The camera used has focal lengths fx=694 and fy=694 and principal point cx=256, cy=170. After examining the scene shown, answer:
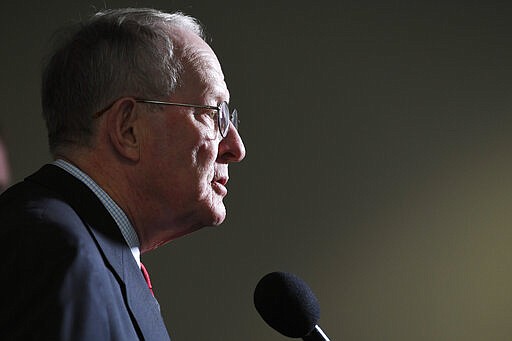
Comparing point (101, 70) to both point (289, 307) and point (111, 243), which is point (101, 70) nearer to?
point (111, 243)

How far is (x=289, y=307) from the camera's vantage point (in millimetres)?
1184

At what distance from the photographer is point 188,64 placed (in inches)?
46.8

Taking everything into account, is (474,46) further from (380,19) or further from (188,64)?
(188,64)

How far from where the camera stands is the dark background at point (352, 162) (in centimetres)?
248

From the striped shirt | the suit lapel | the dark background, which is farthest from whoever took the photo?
the dark background

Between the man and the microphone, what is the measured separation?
0.16 metres

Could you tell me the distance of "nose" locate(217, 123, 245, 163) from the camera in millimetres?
1243

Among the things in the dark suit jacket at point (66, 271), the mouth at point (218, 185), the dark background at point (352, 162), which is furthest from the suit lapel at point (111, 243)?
the dark background at point (352, 162)

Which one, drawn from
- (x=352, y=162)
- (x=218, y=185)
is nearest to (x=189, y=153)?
(x=218, y=185)

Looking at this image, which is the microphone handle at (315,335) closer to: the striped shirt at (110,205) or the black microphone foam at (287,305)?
the black microphone foam at (287,305)

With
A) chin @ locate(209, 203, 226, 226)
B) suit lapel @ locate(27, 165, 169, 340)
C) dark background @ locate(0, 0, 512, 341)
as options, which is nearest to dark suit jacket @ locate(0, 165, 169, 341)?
suit lapel @ locate(27, 165, 169, 340)

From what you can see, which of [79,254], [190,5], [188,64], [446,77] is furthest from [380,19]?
[79,254]

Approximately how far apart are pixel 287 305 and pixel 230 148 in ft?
0.97

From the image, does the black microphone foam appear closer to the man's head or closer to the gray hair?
the man's head
